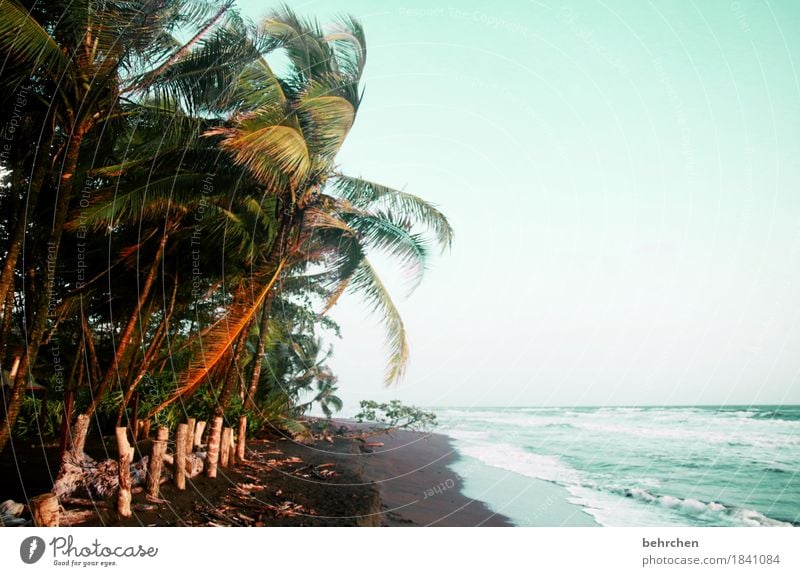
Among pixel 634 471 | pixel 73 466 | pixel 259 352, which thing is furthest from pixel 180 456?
pixel 634 471

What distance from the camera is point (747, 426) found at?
1602 cm

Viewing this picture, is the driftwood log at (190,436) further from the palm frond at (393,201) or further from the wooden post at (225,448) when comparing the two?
the palm frond at (393,201)

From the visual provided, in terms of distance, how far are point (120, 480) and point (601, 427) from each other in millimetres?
14429

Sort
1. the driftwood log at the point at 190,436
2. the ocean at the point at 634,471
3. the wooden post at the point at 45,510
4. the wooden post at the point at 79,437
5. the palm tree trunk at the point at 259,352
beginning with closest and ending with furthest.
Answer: the wooden post at the point at 45,510 < the wooden post at the point at 79,437 < the driftwood log at the point at 190,436 < the palm tree trunk at the point at 259,352 < the ocean at the point at 634,471

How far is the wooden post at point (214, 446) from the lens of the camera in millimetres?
5922

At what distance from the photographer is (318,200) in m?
7.00

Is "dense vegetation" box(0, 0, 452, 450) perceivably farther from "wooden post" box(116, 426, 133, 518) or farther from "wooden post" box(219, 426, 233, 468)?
"wooden post" box(116, 426, 133, 518)

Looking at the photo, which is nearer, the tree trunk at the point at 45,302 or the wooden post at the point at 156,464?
the tree trunk at the point at 45,302

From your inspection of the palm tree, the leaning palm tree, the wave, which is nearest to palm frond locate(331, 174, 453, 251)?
the leaning palm tree

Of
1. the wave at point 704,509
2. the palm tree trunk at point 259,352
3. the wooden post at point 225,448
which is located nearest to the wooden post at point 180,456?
the wooden post at point 225,448

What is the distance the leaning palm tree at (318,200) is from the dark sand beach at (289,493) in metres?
0.95

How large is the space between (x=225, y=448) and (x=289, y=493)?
1132 mm

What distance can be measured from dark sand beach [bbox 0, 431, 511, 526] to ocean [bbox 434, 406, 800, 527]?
0.71 metres
